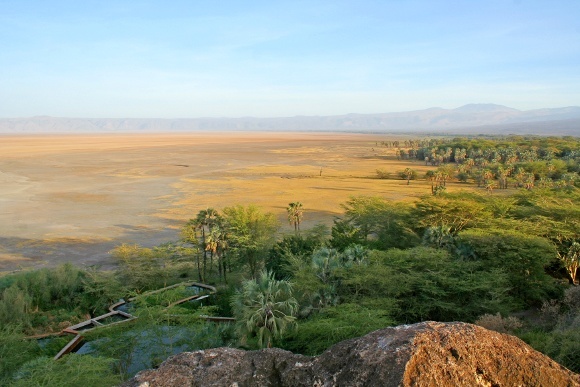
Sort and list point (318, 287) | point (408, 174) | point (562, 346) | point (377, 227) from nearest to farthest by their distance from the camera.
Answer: point (562, 346), point (318, 287), point (377, 227), point (408, 174)

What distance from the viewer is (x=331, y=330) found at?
1579cm

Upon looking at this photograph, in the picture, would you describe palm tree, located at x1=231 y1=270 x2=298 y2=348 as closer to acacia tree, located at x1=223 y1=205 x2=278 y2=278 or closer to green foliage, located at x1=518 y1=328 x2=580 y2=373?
green foliage, located at x1=518 y1=328 x2=580 y2=373

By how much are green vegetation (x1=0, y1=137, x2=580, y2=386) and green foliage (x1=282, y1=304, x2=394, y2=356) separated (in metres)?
0.05

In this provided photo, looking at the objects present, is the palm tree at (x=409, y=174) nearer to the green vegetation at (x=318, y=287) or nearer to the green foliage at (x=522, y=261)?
the green vegetation at (x=318, y=287)

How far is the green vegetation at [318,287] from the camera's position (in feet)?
52.5

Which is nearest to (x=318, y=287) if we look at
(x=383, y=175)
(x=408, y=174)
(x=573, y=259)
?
(x=573, y=259)

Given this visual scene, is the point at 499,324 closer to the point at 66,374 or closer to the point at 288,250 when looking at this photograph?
the point at 288,250

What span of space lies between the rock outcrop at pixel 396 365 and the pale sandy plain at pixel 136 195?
2909 centimetres

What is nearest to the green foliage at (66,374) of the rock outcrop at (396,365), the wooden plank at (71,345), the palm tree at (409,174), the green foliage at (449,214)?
the wooden plank at (71,345)

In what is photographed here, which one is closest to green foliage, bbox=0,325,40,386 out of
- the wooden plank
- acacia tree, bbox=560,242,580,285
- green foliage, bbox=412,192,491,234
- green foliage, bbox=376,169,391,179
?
the wooden plank

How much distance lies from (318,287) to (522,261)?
1197 centimetres

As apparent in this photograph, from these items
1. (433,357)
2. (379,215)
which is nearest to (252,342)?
(433,357)

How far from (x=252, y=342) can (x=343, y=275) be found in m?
6.29

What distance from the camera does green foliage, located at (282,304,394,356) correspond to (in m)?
15.7
